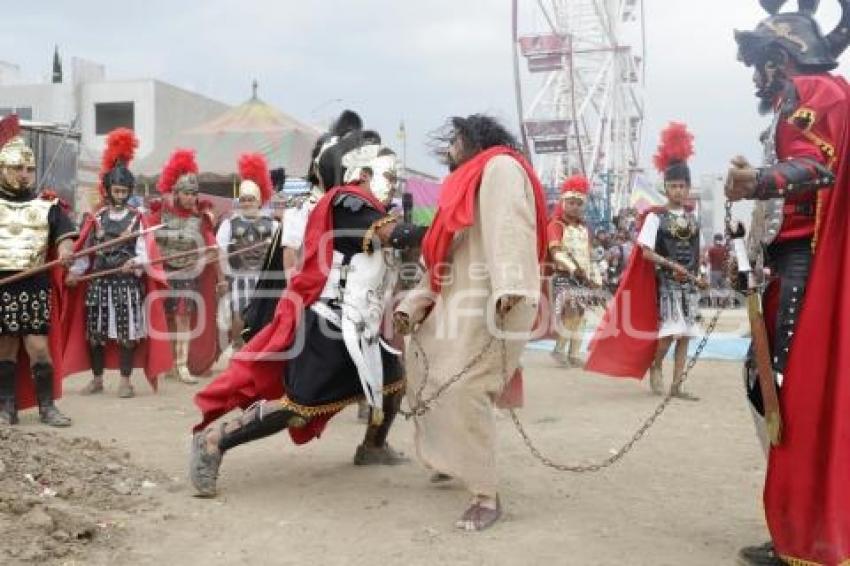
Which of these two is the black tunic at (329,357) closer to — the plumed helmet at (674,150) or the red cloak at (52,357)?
the red cloak at (52,357)

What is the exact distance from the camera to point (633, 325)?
7695 millimetres

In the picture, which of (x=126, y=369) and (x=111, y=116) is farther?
(x=111, y=116)

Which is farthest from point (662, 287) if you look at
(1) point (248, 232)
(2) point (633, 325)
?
(1) point (248, 232)

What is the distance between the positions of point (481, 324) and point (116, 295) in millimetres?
4579

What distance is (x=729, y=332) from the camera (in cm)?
1338

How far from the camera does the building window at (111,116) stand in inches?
1346

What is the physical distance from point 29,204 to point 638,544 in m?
4.49

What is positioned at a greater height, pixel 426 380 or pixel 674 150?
pixel 674 150

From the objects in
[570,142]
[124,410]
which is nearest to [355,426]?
[124,410]

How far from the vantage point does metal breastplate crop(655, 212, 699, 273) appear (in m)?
7.49

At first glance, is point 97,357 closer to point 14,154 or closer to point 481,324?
point 14,154

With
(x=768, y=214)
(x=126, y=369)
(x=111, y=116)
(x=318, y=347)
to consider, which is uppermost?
(x=111, y=116)

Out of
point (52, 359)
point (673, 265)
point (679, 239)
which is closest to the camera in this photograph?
point (52, 359)

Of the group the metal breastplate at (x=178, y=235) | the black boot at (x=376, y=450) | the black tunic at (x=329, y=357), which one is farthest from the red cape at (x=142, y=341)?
the black tunic at (x=329, y=357)
